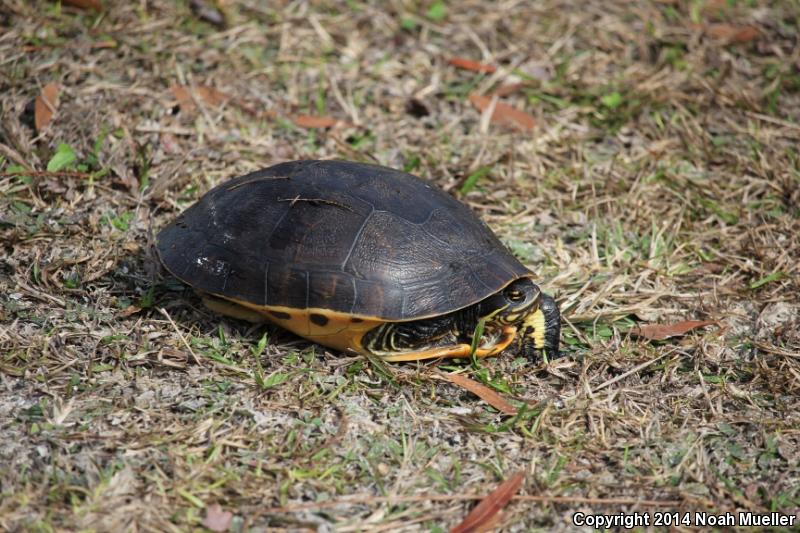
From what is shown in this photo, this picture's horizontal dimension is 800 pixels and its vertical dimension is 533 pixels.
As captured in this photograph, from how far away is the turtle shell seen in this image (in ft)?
12.9

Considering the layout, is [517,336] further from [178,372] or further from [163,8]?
[163,8]

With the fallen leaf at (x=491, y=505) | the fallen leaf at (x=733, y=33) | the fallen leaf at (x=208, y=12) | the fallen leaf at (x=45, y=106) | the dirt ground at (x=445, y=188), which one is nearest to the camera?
the fallen leaf at (x=491, y=505)

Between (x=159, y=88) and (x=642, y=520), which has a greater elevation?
(x=159, y=88)

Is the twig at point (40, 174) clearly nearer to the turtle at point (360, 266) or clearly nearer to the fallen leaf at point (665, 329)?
the turtle at point (360, 266)

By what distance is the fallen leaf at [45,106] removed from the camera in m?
5.50

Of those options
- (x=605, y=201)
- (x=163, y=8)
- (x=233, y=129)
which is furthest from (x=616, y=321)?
(x=163, y=8)

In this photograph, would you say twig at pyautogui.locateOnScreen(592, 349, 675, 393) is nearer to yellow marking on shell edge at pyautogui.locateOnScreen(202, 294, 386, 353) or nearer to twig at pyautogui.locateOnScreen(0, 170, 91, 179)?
yellow marking on shell edge at pyautogui.locateOnScreen(202, 294, 386, 353)

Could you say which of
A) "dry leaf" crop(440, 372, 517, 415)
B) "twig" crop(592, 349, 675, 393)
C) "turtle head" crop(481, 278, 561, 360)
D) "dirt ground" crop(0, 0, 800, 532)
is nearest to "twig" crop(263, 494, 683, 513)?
"dirt ground" crop(0, 0, 800, 532)


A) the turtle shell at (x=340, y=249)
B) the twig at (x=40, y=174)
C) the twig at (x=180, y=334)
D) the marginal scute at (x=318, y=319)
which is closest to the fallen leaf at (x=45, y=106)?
the twig at (x=40, y=174)

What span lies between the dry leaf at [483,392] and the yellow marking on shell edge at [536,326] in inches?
16.6

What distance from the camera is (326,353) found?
417cm

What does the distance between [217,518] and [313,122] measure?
355 centimetres

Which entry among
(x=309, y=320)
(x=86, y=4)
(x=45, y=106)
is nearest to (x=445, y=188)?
(x=309, y=320)

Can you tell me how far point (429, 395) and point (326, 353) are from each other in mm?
581
